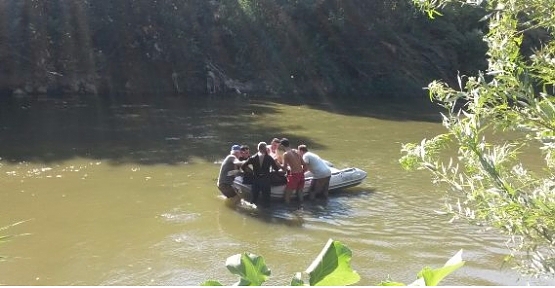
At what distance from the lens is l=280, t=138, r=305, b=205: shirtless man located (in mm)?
11094

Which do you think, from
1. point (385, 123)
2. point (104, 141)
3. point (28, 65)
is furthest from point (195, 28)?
point (104, 141)

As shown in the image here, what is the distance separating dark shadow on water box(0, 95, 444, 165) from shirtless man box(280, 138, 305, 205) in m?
Result: 3.99

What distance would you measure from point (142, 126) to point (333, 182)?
917 cm

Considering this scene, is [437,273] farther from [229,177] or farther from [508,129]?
[229,177]

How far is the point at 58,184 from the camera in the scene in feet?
40.3

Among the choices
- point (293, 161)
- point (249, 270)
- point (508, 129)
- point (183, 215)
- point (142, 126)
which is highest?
point (508, 129)

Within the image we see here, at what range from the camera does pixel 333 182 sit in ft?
39.0

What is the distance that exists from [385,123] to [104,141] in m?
9.64

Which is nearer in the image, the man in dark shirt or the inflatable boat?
the man in dark shirt

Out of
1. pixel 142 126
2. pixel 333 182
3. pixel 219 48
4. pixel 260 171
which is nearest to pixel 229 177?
pixel 260 171

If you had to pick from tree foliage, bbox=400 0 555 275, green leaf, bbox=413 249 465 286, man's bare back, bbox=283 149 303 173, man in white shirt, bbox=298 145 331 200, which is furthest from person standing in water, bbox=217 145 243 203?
green leaf, bbox=413 249 465 286

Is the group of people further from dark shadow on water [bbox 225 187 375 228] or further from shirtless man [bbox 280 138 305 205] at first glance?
dark shadow on water [bbox 225 187 375 228]

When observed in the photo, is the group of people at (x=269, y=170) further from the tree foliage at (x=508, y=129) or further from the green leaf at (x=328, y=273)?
the green leaf at (x=328, y=273)

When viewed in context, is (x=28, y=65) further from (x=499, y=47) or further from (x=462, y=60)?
(x=499, y=47)
